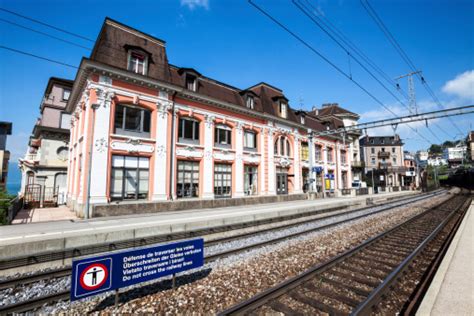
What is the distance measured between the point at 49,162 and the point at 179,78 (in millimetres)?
16971

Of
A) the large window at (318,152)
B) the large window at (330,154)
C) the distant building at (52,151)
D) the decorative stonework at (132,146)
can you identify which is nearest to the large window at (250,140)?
the decorative stonework at (132,146)

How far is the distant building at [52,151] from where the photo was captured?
883 inches

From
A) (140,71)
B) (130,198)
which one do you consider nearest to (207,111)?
(140,71)

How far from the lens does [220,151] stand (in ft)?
69.5

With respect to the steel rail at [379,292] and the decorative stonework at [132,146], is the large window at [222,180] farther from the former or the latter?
the steel rail at [379,292]

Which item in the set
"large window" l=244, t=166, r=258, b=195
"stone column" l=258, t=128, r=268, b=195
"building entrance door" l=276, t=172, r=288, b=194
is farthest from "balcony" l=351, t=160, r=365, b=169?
"large window" l=244, t=166, r=258, b=195

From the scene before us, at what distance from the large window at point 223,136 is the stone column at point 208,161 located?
974 mm

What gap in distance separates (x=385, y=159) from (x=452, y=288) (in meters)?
66.1

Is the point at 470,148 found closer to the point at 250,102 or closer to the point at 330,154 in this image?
the point at 330,154

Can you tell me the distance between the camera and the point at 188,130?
1948 cm

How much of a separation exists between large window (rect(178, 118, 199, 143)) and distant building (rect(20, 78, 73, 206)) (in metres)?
Answer: 14.3

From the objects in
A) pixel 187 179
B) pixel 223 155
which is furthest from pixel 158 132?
pixel 223 155

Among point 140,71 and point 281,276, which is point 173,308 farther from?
point 140,71

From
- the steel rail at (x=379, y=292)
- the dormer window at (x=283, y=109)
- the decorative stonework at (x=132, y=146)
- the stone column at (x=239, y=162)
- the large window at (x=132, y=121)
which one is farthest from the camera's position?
the dormer window at (x=283, y=109)
